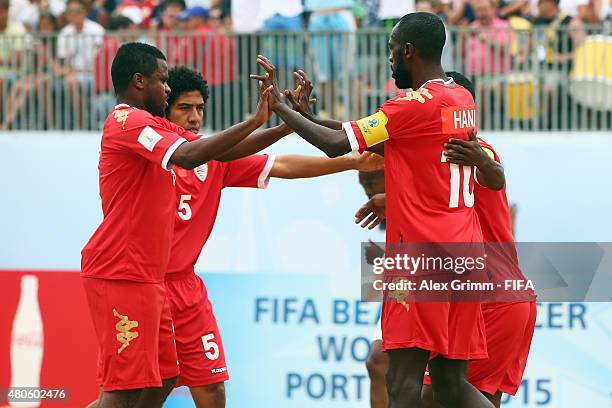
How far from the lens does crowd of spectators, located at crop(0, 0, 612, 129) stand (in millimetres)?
10789

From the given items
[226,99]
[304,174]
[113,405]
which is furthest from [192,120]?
[226,99]

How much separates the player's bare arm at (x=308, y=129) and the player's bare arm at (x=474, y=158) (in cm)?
51

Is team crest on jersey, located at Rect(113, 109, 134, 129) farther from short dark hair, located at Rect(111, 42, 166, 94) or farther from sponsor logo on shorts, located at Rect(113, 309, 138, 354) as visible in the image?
sponsor logo on shorts, located at Rect(113, 309, 138, 354)

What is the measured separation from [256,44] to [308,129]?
15.6 feet

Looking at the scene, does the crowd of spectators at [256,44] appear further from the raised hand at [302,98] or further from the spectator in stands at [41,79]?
the raised hand at [302,98]

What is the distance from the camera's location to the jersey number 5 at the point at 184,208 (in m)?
7.67

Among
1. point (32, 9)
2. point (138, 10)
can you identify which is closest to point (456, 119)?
point (138, 10)

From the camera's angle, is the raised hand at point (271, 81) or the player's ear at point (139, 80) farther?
the player's ear at point (139, 80)

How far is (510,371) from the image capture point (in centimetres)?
692

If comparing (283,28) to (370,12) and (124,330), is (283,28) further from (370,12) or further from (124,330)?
(124,330)

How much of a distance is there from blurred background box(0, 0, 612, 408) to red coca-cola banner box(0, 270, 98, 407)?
0.5 inches

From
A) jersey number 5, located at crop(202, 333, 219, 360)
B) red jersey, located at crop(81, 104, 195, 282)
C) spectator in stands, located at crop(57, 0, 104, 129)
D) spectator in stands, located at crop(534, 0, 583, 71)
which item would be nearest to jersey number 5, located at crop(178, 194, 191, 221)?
jersey number 5, located at crop(202, 333, 219, 360)

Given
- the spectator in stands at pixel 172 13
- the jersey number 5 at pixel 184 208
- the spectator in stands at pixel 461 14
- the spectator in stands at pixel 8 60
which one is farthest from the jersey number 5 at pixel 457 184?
the spectator in stands at pixel 172 13

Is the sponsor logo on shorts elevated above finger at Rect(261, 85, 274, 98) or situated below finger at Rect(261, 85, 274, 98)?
below
